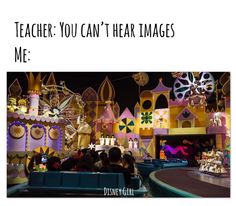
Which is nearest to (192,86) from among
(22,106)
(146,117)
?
(146,117)

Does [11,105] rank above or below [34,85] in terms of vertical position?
below

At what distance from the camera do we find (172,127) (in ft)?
41.0

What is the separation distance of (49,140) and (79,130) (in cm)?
516

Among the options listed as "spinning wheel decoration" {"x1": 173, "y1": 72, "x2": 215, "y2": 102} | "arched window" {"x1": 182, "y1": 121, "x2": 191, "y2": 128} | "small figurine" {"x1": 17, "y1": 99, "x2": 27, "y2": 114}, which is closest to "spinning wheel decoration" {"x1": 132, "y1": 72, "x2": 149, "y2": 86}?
"spinning wheel decoration" {"x1": 173, "y1": 72, "x2": 215, "y2": 102}

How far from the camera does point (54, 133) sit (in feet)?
27.6

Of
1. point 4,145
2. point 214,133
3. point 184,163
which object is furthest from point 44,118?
point 214,133

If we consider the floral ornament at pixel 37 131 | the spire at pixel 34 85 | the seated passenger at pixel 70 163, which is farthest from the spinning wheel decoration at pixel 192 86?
the seated passenger at pixel 70 163

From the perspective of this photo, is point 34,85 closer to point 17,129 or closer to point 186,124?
point 17,129

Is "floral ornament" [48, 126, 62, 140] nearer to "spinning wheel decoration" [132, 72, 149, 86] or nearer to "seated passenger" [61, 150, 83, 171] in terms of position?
"spinning wheel decoration" [132, 72, 149, 86]

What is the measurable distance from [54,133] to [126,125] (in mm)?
4711

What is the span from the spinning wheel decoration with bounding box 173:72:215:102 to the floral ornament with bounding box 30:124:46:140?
4817mm

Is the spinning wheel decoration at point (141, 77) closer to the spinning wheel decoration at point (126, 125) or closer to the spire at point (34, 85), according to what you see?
the spire at point (34, 85)

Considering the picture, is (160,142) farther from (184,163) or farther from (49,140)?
(49,140)

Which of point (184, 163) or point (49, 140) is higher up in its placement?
point (49, 140)
